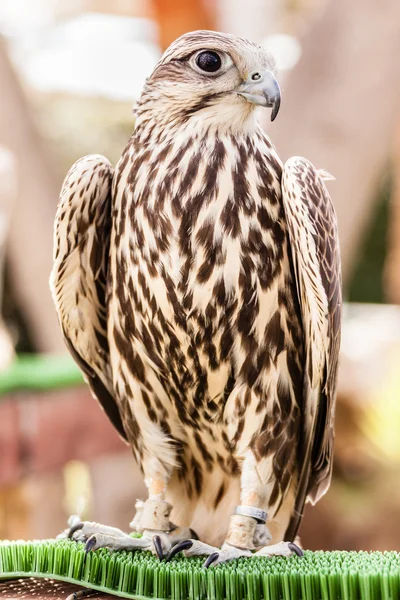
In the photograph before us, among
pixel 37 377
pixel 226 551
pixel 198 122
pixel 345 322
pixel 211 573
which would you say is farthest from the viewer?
pixel 345 322

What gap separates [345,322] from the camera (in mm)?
6625

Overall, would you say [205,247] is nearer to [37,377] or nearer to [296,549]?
[296,549]

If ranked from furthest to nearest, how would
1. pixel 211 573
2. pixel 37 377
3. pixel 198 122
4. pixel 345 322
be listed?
pixel 345 322
pixel 37 377
pixel 198 122
pixel 211 573

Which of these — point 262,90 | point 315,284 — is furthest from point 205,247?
point 262,90

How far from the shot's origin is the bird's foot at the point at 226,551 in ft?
5.65

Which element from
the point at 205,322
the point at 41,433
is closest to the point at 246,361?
the point at 205,322

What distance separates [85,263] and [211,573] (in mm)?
807

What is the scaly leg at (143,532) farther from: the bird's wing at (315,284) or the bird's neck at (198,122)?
the bird's neck at (198,122)

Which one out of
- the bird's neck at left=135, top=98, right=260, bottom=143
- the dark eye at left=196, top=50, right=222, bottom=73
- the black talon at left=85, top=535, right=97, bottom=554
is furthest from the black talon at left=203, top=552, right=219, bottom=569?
the dark eye at left=196, top=50, right=222, bottom=73

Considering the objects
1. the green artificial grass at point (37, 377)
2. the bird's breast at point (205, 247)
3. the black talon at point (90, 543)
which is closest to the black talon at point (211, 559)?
the black talon at point (90, 543)

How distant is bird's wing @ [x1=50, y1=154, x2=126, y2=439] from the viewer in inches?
77.6

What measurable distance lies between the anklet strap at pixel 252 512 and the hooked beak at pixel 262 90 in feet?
2.74

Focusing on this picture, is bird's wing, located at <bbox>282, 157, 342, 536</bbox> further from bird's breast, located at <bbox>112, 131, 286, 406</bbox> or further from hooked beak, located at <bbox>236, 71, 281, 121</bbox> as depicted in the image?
hooked beak, located at <bbox>236, 71, 281, 121</bbox>

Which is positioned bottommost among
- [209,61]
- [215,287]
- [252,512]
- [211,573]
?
[211,573]
